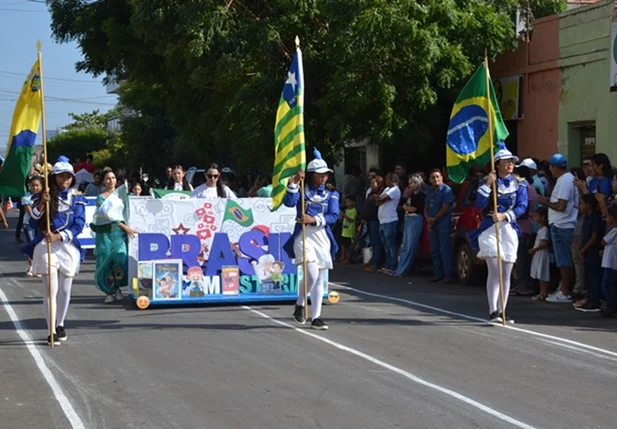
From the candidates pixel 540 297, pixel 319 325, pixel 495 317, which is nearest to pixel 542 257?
pixel 540 297

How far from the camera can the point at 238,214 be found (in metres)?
14.8

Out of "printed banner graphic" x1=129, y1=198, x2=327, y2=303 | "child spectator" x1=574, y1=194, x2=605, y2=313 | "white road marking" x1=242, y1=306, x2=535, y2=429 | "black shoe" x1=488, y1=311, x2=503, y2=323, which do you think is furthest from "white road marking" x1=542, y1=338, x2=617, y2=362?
"printed banner graphic" x1=129, y1=198, x2=327, y2=303

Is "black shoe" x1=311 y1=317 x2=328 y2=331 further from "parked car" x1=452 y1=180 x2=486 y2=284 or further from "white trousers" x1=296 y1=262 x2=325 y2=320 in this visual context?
"parked car" x1=452 y1=180 x2=486 y2=284

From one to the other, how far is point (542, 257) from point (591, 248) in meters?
1.35

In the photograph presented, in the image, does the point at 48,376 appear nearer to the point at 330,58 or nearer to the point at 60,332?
the point at 60,332

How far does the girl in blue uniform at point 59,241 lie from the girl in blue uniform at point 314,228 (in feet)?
8.25

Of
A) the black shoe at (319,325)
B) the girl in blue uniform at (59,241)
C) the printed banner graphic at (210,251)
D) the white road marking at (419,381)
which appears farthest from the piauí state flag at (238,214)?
the girl in blue uniform at (59,241)

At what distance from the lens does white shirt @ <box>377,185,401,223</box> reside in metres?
20.1

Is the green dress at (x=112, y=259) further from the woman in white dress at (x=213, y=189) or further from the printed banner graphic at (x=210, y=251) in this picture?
the woman in white dress at (x=213, y=189)

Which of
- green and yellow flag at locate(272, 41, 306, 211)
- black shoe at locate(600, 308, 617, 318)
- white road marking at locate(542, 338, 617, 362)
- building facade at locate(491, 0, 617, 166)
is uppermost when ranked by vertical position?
building facade at locate(491, 0, 617, 166)

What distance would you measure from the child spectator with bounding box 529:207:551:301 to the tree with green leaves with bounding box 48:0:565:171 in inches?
235

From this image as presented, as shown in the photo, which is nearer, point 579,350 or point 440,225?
point 579,350

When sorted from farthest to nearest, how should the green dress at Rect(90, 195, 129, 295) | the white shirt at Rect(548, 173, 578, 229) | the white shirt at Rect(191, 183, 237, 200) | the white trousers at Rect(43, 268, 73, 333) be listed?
the white shirt at Rect(191, 183, 237, 200) < the green dress at Rect(90, 195, 129, 295) < the white shirt at Rect(548, 173, 578, 229) < the white trousers at Rect(43, 268, 73, 333)

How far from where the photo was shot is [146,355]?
10.5 m
